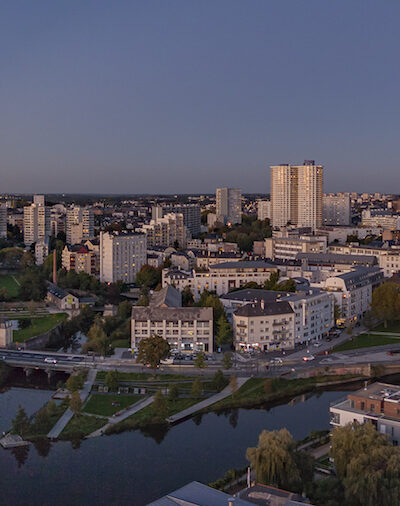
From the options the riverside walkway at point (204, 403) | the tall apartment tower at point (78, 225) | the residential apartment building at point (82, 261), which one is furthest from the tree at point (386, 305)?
the tall apartment tower at point (78, 225)

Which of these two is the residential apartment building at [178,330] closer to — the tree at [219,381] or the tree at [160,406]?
the tree at [219,381]

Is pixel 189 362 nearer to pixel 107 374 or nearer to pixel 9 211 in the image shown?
pixel 107 374

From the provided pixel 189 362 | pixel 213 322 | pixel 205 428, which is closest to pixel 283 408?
pixel 205 428

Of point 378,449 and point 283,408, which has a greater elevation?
point 378,449

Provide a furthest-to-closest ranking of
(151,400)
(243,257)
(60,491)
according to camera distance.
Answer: (243,257) → (151,400) → (60,491)

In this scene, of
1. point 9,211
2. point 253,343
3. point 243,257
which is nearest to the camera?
point 253,343
